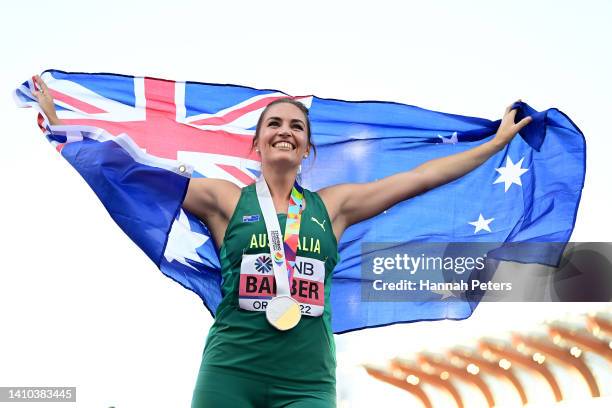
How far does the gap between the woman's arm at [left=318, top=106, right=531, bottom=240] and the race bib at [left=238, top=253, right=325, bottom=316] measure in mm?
449

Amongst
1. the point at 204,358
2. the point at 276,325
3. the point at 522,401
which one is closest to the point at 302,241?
the point at 276,325

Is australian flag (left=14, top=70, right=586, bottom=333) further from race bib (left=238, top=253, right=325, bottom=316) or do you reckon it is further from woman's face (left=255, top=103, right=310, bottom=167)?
race bib (left=238, top=253, right=325, bottom=316)

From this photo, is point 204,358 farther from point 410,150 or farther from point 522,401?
point 522,401

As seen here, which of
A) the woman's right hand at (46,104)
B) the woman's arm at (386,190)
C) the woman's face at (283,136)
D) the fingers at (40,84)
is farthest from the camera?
the fingers at (40,84)

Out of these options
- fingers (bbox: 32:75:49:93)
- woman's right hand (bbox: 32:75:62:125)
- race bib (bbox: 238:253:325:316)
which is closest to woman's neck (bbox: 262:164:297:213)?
race bib (bbox: 238:253:325:316)

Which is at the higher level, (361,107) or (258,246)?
(361,107)

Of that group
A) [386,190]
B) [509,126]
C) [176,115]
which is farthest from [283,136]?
[176,115]

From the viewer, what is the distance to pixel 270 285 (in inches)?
184

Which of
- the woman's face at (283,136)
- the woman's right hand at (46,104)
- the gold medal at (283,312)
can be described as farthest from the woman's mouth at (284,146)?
the woman's right hand at (46,104)

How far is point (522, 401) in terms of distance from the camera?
1038 cm

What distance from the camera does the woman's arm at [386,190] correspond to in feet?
17.2

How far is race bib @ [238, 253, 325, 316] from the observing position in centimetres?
462

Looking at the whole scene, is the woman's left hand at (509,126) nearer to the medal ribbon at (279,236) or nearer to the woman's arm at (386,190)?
the woman's arm at (386,190)

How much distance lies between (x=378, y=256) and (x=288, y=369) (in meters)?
2.92
